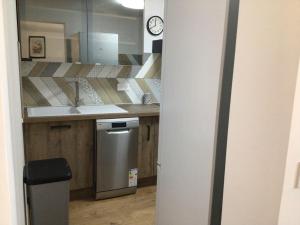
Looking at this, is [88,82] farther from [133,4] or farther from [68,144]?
[133,4]

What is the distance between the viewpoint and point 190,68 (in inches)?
49.4

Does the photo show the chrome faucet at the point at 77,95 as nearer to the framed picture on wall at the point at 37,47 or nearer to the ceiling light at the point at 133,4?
the framed picture on wall at the point at 37,47

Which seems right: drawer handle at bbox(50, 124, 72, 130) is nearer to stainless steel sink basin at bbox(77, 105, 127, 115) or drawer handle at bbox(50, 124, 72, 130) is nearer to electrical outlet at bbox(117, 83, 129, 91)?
stainless steel sink basin at bbox(77, 105, 127, 115)

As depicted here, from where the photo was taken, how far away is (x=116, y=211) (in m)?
2.62

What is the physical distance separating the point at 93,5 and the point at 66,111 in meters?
1.24

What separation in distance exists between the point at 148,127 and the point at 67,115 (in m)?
0.93

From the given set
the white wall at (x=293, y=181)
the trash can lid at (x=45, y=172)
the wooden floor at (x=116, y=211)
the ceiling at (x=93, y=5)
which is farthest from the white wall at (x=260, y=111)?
the ceiling at (x=93, y=5)

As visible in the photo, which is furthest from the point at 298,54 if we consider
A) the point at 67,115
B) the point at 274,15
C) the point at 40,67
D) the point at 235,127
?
the point at 40,67

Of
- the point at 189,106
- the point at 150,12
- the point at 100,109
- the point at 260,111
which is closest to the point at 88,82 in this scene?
the point at 100,109

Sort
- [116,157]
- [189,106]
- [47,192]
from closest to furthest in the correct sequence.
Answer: [189,106], [47,192], [116,157]

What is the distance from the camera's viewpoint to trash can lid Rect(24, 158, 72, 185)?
1812 millimetres

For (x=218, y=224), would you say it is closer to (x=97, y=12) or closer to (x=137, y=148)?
(x=137, y=148)

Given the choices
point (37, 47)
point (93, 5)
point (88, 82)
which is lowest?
point (88, 82)

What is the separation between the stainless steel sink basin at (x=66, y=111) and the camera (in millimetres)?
2600
